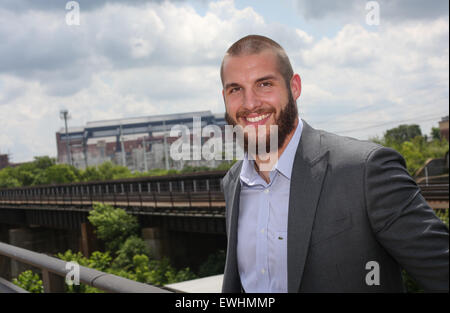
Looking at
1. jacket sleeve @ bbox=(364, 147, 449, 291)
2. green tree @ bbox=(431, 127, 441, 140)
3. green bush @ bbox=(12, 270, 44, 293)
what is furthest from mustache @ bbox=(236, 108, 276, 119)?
green tree @ bbox=(431, 127, 441, 140)

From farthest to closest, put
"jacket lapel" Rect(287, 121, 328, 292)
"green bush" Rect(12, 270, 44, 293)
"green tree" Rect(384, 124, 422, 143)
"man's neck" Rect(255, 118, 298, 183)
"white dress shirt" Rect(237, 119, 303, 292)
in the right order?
"green tree" Rect(384, 124, 422, 143) → "green bush" Rect(12, 270, 44, 293) → "man's neck" Rect(255, 118, 298, 183) → "white dress shirt" Rect(237, 119, 303, 292) → "jacket lapel" Rect(287, 121, 328, 292)

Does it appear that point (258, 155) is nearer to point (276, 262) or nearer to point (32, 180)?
point (276, 262)

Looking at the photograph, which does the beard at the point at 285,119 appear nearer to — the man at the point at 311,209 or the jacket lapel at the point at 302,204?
the man at the point at 311,209

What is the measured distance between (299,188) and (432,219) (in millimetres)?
603

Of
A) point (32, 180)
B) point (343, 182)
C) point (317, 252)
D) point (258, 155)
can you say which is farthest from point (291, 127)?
point (32, 180)

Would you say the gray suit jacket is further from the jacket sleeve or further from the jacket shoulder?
the jacket shoulder

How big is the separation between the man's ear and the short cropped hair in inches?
2.2

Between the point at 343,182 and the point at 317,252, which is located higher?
the point at 343,182

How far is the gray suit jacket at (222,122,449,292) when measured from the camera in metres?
1.62

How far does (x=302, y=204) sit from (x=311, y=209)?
55 mm

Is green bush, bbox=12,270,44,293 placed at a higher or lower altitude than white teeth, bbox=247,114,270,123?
lower

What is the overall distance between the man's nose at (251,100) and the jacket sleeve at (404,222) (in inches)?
25.3

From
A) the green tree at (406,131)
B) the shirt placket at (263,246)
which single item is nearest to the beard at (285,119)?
the shirt placket at (263,246)

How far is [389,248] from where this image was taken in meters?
1.72
